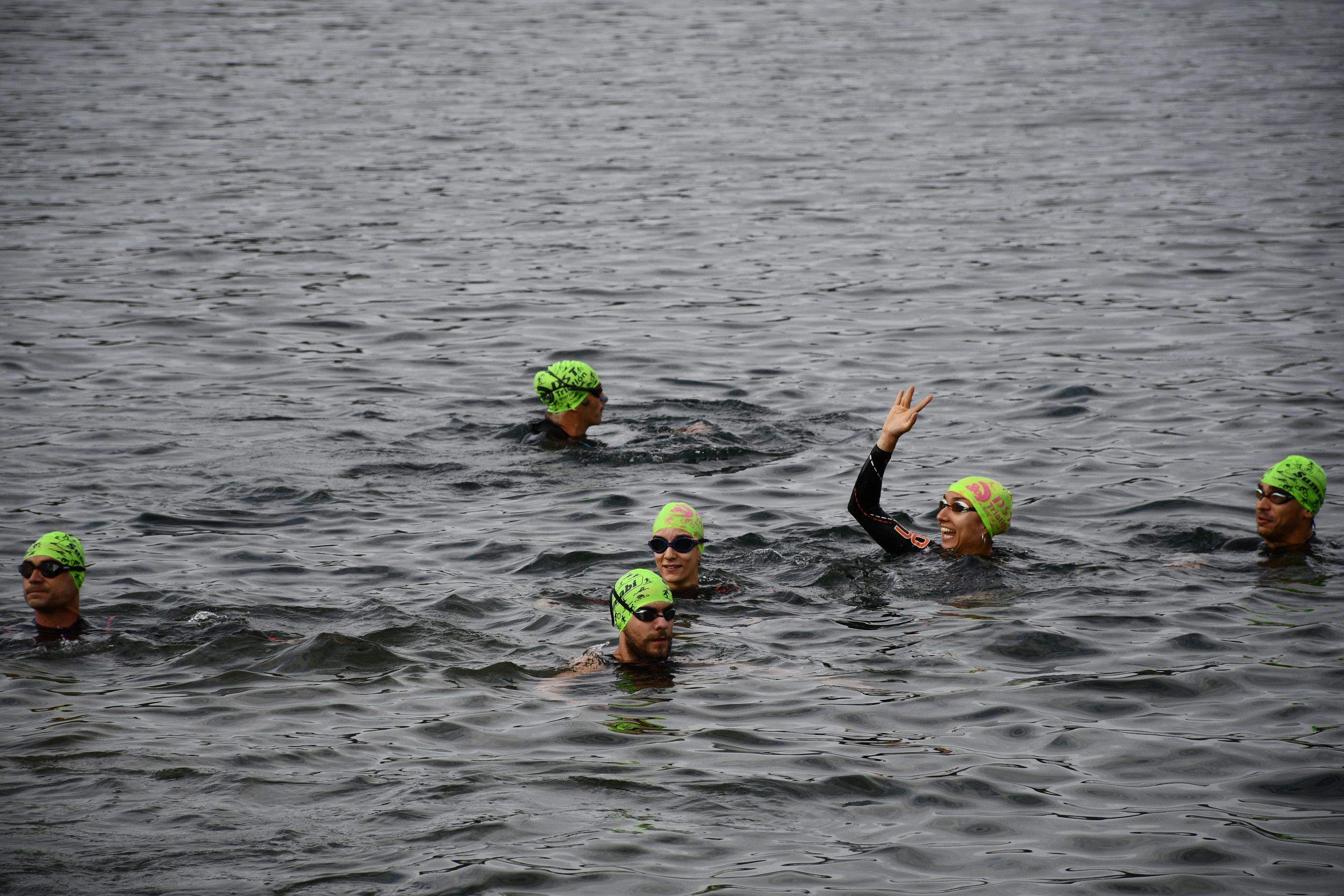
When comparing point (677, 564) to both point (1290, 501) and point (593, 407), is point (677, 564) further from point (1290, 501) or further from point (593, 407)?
point (1290, 501)

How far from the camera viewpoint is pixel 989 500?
12594mm

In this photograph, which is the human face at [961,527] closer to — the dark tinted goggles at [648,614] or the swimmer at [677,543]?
the swimmer at [677,543]

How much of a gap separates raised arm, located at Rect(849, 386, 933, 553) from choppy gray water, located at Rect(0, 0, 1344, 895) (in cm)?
26

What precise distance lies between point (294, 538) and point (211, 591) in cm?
166

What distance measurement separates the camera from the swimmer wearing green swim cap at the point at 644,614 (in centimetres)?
1041

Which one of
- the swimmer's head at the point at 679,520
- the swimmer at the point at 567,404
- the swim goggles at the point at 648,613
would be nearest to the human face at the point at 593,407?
the swimmer at the point at 567,404

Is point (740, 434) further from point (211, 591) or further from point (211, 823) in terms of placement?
point (211, 823)

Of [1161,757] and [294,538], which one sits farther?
[294,538]

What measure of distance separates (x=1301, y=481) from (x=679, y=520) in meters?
5.51

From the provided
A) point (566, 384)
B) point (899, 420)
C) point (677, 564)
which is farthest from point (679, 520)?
point (566, 384)

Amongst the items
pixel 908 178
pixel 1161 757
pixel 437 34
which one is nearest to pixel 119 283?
pixel 908 178

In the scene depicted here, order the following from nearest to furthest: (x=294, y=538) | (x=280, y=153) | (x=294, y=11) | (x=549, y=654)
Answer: (x=549, y=654) < (x=294, y=538) < (x=280, y=153) < (x=294, y=11)

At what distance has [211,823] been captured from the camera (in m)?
8.34

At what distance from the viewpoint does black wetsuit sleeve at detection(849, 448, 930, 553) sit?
40.1ft
